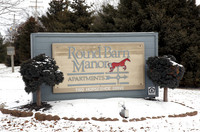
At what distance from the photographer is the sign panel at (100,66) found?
26.3ft

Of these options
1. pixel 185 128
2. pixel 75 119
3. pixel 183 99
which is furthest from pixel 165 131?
pixel 183 99

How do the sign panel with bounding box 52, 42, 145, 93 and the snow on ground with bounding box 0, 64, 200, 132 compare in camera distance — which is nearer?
the snow on ground with bounding box 0, 64, 200, 132

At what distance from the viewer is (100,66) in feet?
27.1

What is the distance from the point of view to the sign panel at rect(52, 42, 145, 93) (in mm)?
8023

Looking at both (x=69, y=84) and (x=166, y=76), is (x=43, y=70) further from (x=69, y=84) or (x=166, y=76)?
(x=166, y=76)

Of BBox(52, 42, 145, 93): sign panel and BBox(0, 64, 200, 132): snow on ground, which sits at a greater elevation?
BBox(52, 42, 145, 93): sign panel

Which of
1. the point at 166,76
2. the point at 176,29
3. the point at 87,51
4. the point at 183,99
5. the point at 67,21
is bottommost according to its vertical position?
the point at 183,99

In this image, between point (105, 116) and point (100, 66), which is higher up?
point (100, 66)

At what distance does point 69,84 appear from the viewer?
26.5 ft

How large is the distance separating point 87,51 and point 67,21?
37.4 ft

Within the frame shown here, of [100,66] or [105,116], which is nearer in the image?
[105,116]

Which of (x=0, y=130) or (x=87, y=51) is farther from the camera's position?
(x=87, y=51)

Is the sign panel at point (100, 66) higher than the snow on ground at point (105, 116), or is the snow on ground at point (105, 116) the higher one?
the sign panel at point (100, 66)

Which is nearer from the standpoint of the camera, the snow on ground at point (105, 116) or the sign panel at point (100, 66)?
the snow on ground at point (105, 116)
